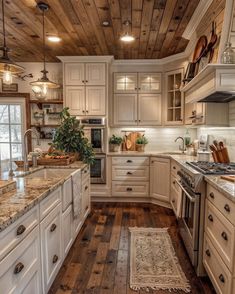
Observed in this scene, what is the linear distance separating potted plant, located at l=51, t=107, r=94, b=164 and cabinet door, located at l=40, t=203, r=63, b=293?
1296 millimetres

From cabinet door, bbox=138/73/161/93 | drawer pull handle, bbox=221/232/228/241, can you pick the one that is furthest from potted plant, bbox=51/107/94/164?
drawer pull handle, bbox=221/232/228/241

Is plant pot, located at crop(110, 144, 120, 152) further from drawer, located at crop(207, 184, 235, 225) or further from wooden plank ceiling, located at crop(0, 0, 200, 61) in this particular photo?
drawer, located at crop(207, 184, 235, 225)

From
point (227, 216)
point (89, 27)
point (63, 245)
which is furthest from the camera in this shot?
point (89, 27)

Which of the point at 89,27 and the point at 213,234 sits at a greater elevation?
the point at 89,27

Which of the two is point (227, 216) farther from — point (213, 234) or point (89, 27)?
point (89, 27)

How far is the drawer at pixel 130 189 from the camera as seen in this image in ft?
14.0

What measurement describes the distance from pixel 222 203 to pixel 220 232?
8.9 inches

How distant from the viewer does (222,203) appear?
170 cm

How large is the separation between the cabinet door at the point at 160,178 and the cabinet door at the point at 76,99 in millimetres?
1649

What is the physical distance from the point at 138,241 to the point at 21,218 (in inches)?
71.3

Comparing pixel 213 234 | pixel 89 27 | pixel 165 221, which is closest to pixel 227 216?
pixel 213 234

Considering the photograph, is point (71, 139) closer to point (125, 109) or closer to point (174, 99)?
point (125, 109)

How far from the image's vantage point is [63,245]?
2.22 metres

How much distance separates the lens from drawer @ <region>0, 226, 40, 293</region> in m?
1.16
